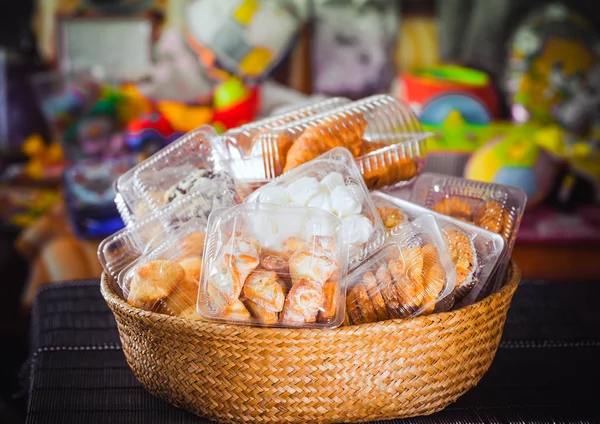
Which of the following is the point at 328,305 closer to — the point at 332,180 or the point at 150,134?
the point at 332,180

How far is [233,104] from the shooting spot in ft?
8.84

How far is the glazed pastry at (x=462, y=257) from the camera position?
0.79 meters

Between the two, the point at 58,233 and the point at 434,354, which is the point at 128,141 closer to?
the point at 58,233

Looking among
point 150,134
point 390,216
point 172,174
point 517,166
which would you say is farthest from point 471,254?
point 150,134

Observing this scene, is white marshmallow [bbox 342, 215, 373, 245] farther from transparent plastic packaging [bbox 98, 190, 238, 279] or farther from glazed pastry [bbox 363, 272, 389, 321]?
transparent plastic packaging [bbox 98, 190, 238, 279]

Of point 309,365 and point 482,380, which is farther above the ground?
point 309,365

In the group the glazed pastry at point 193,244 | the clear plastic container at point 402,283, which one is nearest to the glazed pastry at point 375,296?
the clear plastic container at point 402,283

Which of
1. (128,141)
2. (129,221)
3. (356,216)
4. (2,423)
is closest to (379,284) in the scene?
(356,216)

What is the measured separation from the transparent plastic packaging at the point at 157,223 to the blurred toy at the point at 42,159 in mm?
2073

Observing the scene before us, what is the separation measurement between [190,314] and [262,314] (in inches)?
3.8

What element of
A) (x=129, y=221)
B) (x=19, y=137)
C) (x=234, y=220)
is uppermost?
(x=234, y=220)

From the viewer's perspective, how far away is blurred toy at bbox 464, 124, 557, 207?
2.23 m

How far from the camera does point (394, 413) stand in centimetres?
74

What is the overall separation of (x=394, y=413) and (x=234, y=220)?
11.2 inches
